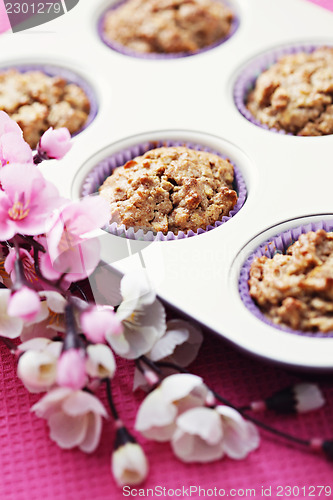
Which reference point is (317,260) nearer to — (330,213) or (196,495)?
(330,213)

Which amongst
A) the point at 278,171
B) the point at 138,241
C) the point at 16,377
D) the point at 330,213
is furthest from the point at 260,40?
the point at 16,377

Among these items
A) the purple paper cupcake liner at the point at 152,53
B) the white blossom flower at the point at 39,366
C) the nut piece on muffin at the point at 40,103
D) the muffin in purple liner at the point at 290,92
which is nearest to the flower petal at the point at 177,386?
the white blossom flower at the point at 39,366

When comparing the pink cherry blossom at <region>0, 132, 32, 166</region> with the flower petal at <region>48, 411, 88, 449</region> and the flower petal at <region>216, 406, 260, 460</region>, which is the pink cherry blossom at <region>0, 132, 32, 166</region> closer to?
the flower petal at <region>48, 411, 88, 449</region>

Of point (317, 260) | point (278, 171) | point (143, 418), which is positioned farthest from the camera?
point (278, 171)

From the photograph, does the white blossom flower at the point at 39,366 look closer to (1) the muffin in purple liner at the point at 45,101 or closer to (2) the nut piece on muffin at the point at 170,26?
(1) the muffin in purple liner at the point at 45,101

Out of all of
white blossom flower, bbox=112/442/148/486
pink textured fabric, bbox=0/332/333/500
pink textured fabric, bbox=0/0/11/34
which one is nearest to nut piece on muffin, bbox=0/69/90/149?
pink textured fabric, bbox=0/0/11/34
